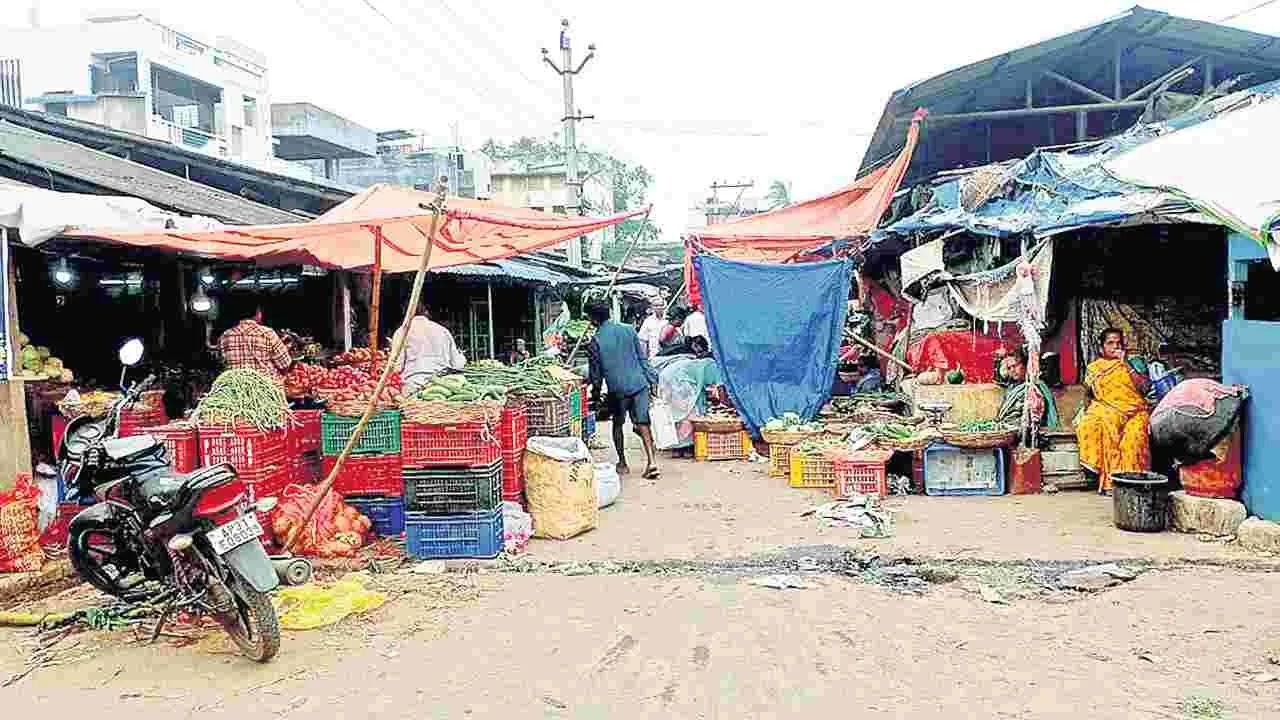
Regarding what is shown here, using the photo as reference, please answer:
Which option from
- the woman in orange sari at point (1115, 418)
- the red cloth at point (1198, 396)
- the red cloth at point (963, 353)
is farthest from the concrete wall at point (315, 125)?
the red cloth at point (1198, 396)

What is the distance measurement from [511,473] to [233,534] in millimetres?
3083

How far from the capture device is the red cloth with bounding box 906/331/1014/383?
1120 centimetres

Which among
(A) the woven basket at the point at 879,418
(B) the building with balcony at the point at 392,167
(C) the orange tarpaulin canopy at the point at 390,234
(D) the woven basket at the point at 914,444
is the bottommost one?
(D) the woven basket at the point at 914,444

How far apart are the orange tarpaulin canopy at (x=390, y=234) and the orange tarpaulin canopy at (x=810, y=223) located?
161 inches

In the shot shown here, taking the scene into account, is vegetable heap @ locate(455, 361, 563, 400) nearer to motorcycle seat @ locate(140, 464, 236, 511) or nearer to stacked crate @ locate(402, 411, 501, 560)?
stacked crate @ locate(402, 411, 501, 560)

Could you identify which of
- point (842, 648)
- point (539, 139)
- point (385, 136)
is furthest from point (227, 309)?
point (539, 139)

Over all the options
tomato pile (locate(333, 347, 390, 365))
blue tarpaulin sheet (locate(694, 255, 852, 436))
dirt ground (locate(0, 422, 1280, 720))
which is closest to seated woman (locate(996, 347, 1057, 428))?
blue tarpaulin sheet (locate(694, 255, 852, 436))

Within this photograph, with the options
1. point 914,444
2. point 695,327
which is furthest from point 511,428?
point 695,327

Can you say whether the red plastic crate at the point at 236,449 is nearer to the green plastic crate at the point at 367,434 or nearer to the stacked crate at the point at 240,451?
the stacked crate at the point at 240,451

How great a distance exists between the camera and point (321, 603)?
5992 mm

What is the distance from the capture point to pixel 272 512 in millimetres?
7297

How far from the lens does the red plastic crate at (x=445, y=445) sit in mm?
7098

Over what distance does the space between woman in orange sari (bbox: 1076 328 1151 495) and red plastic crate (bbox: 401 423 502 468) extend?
542 cm

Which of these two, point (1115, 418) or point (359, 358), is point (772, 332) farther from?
point (359, 358)
